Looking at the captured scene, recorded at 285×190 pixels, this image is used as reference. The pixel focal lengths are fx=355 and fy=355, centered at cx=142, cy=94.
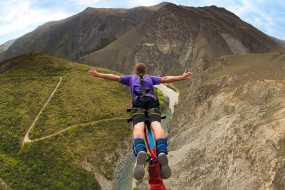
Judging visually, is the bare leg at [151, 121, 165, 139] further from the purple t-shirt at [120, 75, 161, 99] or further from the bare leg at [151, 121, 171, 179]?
the purple t-shirt at [120, 75, 161, 99]

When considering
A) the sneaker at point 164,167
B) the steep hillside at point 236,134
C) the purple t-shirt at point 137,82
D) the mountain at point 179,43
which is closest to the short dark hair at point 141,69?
the purple t-shirt at point 137,82

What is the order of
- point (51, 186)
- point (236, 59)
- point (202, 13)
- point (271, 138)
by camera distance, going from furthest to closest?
1. point (202, 13)
2. point (236, 59)
3. point (51, 186)
4. point (271, 138)

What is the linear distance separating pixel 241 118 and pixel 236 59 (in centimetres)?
2567

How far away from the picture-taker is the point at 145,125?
407 inches

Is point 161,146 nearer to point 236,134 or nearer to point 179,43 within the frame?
point 236,134

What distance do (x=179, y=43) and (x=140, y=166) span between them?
133833 mm

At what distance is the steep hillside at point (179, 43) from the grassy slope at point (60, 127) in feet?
156

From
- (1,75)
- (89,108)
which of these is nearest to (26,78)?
(1,75)

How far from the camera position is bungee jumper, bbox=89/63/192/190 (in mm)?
9016

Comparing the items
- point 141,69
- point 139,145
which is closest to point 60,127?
point 141,69

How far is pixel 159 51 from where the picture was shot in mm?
139500

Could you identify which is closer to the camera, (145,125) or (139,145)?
(139,145)

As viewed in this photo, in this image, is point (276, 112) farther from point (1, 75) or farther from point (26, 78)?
point (1, 75)

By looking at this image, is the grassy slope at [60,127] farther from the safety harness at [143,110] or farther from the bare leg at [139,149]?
the bare leg at [139,149]
